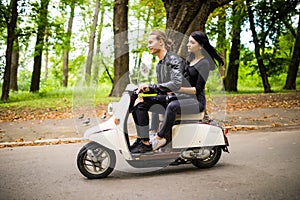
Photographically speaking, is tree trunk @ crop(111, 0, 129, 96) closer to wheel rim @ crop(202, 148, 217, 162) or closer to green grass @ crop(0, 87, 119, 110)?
green grass @ crop(0, 87, 119, 110)

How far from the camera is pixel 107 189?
493 centimetres

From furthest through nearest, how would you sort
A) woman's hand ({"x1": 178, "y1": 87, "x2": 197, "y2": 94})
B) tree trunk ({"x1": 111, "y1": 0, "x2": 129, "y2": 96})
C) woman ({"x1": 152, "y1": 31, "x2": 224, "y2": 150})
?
1. tree trunk ({"x1": 111, "y1": 0, "x2": 129, "y2": 96})
2. woman's hand ({"x1": 178, "y1": 87, "x2": 197, "y2": 94})
3. woman ({"x1": 152, "y1": 31, "x2": 224, "y2": 150})

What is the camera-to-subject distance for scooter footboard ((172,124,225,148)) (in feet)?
18.6

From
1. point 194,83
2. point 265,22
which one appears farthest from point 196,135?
point 265,22

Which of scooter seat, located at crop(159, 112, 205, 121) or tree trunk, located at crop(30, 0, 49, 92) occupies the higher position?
tree trunk, located at crop(30, 0, 49, 92)

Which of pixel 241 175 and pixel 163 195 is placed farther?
pixel 241 175

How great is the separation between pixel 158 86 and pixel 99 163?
1.21 metres

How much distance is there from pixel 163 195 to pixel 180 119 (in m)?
1.33

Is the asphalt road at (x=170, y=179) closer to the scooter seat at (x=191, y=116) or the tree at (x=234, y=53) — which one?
the scooter seat at (x=191, y=116)

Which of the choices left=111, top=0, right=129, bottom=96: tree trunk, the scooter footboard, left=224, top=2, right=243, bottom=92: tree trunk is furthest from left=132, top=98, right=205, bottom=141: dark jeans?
left=224, top=2, right=243, bottom=92: tree trunk

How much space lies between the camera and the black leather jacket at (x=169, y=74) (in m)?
5.37

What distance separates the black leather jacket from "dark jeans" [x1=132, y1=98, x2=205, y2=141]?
0.17m

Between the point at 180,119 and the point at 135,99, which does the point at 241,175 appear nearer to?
the point at 180,119

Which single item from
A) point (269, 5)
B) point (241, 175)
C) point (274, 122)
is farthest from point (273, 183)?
point (269, 5)
